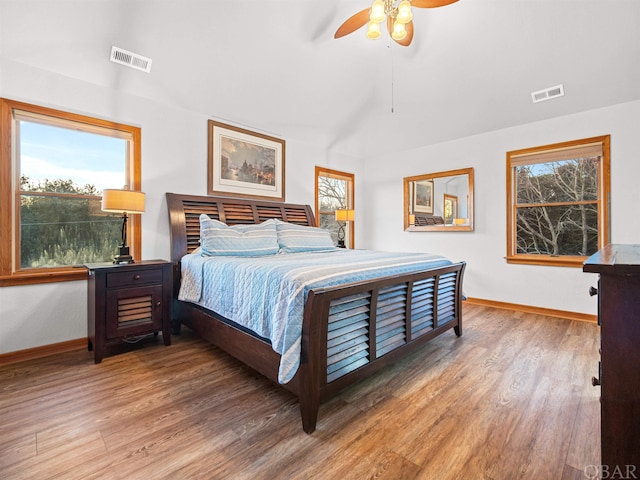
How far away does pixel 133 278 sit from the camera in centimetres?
273

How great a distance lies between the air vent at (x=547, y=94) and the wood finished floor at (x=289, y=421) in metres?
2.91

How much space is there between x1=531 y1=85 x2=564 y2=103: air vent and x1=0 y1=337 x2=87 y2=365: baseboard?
567 centimetres

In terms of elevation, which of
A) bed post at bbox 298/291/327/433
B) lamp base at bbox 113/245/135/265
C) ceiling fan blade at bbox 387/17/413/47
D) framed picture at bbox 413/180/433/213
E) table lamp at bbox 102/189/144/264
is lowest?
bed post at bbox 298/291/327/433

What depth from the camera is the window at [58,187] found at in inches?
103

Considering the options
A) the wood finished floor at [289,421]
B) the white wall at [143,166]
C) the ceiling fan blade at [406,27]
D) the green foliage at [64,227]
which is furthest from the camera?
the green foliage at [64,227]

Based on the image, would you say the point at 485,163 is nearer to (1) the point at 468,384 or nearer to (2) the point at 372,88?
(2) the point at 372,88

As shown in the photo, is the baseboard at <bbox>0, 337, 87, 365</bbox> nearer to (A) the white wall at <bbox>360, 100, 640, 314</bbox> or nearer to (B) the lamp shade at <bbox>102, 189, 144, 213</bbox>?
(B) the lamp shade at <bbox>102, 189, 144, 213</bbox>

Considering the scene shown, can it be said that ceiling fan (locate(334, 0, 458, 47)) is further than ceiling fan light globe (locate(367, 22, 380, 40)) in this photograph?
No

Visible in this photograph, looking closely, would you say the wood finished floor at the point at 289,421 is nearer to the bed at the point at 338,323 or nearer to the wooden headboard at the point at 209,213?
the bed at the point at 338,323

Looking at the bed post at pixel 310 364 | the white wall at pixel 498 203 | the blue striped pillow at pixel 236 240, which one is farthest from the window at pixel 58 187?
the white wall at pixel 498 203

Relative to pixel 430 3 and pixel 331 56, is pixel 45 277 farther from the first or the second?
pixel 430 3

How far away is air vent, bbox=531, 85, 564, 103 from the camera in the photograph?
349 centimetres

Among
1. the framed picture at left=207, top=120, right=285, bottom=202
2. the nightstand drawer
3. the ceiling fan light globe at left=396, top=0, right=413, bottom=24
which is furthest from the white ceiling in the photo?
the nightstand drawer

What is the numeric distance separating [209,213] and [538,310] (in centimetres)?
450
